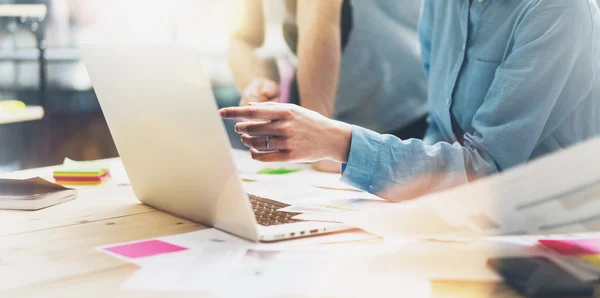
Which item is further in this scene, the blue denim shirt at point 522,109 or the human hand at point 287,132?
the blue denim shirt at point 522,109

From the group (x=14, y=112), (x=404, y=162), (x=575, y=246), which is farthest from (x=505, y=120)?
(x=14, y=112)

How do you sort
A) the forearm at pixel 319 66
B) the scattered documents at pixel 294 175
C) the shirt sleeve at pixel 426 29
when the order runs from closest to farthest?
the scattered documents at pixel 294 175 → the shirt sleeve at pixel 426 29 → the forearm at pixel 319 66

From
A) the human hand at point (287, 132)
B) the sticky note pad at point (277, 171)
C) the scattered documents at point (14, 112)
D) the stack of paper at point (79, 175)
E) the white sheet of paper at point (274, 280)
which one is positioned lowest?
the scattered documents at point (14, 112)

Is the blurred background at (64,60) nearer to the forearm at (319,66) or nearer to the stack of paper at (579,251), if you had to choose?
the forearm at (319,66)

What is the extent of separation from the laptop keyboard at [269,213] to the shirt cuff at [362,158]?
0.13 metres

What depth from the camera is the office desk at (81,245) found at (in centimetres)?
69

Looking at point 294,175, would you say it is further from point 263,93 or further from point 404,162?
point 404,162

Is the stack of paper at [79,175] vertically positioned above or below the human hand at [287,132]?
below

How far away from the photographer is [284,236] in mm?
877

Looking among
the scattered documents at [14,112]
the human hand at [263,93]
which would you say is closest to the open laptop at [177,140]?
the human hand at [263,93]

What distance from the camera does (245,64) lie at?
2064 millimetres

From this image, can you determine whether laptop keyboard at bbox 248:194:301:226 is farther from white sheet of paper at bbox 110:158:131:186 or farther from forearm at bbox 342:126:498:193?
white sheet of paper at bbox 110:158:131:186

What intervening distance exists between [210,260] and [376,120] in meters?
1.37

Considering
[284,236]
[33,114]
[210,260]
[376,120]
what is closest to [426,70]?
[376,120]
